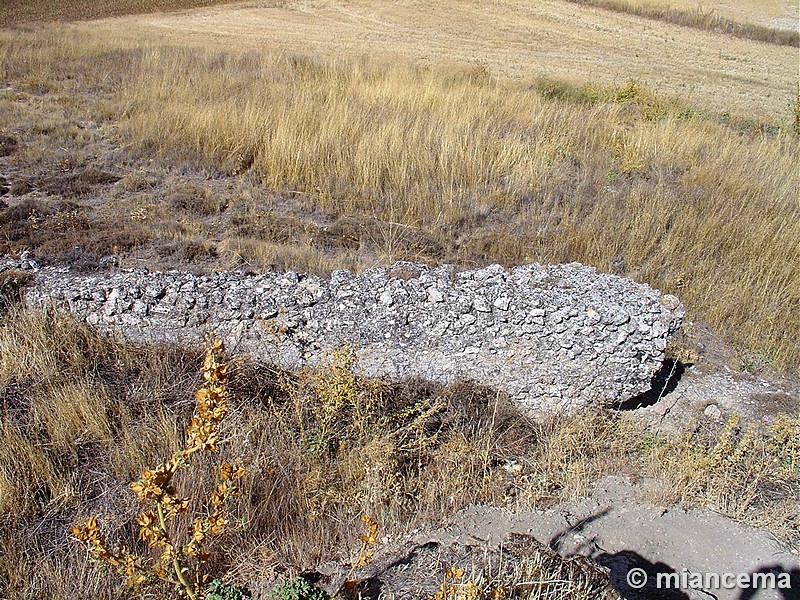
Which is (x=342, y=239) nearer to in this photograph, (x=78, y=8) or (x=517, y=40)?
(x=517, y=40)

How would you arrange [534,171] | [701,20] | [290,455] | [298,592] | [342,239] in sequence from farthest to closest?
[701,20]
[534,171]
[342,239]
[290,455]
[298,592]

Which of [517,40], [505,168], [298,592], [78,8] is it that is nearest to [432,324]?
[298,592]

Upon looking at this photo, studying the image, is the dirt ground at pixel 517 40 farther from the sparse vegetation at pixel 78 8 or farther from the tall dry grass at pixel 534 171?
the tall dry grass at pixel 534 171

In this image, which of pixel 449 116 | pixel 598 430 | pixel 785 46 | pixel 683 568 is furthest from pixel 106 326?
pixel 785 46

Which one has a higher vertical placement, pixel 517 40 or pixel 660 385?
pixel 517 40

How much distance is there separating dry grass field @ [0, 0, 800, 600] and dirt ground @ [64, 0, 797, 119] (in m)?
2.39

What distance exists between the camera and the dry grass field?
12.0ft

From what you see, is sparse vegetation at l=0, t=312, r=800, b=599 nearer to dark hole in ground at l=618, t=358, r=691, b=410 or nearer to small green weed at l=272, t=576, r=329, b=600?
dark hole in ground at l=618, t=358, r=691, b=410

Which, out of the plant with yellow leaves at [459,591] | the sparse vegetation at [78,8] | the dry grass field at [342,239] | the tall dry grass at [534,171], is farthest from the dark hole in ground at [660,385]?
the sparse vegetation at [78,8]

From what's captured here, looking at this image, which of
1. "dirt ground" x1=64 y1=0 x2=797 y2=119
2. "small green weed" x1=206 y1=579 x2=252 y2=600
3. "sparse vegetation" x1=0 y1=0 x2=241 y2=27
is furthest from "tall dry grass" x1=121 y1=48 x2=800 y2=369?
"sparse vegetation" x1=0 y1=0 x2=241 y2=27

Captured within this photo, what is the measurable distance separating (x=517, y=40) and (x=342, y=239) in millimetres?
19449

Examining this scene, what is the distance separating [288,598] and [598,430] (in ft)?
8.90

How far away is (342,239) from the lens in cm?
670

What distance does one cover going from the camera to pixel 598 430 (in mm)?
4539
